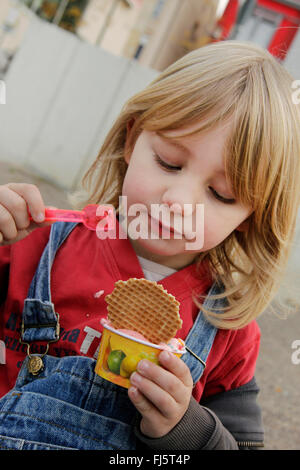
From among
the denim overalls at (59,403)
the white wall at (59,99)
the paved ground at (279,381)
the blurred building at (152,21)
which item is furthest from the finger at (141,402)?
the blurred building at (152,21)

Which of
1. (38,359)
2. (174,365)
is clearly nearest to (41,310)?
(38,359)

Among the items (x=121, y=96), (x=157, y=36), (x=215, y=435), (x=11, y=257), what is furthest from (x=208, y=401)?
(x=157, y=36)

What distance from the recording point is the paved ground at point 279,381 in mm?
1541

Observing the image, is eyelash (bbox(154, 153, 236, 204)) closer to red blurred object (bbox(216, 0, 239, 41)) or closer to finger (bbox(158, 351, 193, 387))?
finger (bbox(158, 351, 193, 387))

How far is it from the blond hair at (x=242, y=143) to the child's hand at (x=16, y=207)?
0.79 feet

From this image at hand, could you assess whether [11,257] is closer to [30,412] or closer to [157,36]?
[30,412]

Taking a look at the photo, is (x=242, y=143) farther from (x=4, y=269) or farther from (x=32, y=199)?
(x=4, y=269)

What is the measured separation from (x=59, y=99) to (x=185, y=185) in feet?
11.6

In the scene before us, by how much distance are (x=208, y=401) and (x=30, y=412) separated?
1.17 feet

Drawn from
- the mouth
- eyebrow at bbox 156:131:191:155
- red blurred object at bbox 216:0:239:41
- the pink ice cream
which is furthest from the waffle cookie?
red blurred object at bbox 216:0:239:41

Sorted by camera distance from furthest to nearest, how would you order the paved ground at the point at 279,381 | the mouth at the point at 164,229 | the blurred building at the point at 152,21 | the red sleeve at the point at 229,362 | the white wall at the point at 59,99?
1. the blurred building at the point at 152,21
2. the white wall at the point at 59,99
3. the paved ground at the point at 279,381
4. the red sleeve at the point at 229,362
5. the mouth at the point at 164,229

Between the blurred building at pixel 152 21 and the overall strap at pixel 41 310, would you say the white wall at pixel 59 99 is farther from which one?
the overall strap at pixel 41 310

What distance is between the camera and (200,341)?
76cm

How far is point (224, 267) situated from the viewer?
34.6 inches
